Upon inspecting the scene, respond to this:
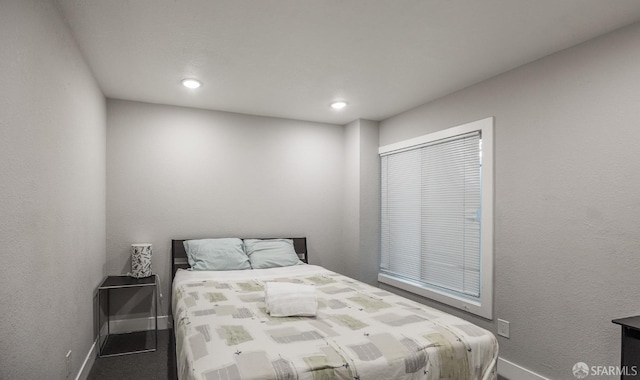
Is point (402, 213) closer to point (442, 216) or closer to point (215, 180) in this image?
point (442, 216)

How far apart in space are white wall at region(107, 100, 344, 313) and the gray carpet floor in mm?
791

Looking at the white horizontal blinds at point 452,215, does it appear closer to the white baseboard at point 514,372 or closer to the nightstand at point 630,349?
the white baseboard at point 514,372

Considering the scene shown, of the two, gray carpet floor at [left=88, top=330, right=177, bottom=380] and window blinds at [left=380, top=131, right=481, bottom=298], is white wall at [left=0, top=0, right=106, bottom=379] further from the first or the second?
window blinds at [left=380, top=131, right=481, bottom=298]

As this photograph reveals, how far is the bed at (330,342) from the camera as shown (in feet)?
5.42

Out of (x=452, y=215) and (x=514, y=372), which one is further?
(x=452, y=215)

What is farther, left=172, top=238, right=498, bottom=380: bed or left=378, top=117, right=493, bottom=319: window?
left=378, top=117, right=493, bottom=319: window

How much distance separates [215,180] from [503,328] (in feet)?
10.4

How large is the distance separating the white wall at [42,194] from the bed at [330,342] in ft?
2.20

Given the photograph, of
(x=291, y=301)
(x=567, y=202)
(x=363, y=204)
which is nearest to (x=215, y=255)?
(x=291, y=301)

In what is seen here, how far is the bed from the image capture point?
1651 millimetres

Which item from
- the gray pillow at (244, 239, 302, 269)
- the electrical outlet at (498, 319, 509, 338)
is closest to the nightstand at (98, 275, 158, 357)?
the gray pillow at (244, 239, 302, 269)

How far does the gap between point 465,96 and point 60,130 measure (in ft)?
10.3

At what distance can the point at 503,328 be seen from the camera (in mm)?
2859

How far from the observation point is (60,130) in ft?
6.96
